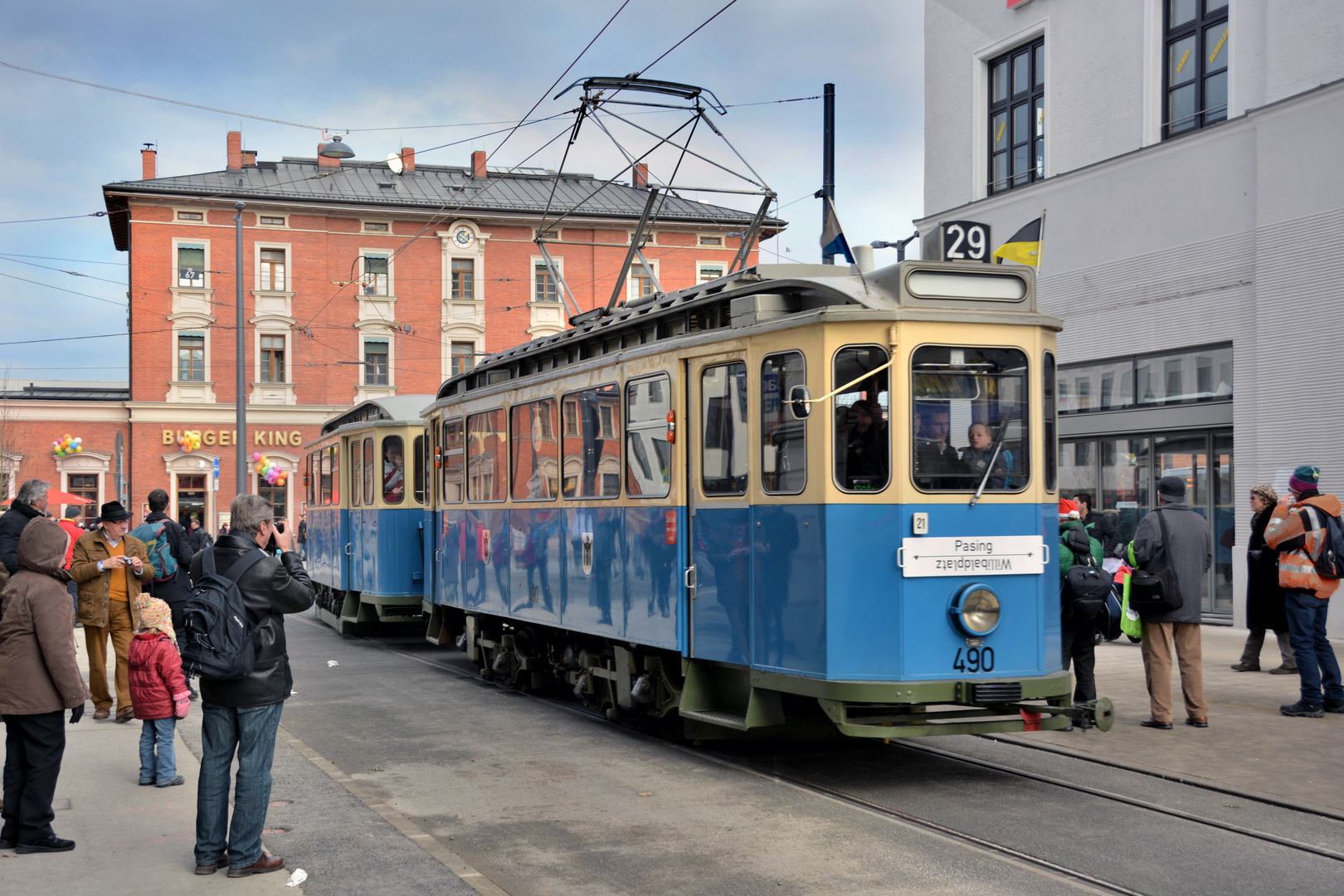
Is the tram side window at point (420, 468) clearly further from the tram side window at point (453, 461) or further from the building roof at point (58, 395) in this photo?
the building roof at point (58, 395)

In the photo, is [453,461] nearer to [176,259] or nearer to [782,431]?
[782,431]

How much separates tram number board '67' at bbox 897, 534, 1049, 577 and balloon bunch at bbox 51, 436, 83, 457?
139ft

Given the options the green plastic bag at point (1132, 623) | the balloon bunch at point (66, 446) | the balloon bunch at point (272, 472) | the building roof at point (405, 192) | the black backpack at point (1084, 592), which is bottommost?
the green plastic bag at point (1132, 623)

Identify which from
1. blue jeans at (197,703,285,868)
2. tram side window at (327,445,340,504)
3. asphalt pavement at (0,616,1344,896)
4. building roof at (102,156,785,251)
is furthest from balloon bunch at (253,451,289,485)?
blue jeans at (197,703,285,868)

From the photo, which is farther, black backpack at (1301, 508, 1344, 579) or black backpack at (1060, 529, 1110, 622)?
black backpack at (1301, 508, 1344, 579)

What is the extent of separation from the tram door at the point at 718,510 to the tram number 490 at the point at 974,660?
132cm

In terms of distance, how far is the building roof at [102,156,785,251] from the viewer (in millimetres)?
45656

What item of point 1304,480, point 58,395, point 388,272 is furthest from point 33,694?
point 58,395

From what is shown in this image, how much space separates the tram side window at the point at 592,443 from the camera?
32.8 ft

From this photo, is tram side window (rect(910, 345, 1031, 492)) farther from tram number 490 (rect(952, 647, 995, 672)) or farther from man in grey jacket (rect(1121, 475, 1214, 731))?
man in grey jacket (rect(1121, 475, 1214, 731))

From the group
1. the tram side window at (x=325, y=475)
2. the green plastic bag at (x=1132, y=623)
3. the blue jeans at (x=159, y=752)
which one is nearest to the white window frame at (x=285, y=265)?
the tram side window at (x=325, y=475)

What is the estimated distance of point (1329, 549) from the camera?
405 inches

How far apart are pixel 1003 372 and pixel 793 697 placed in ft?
8.14

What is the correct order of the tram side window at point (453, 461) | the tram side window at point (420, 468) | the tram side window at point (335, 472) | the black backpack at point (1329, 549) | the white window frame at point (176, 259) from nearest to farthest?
1. the black backpack at point (1329, 549)
2. the tram side window at point (453, 461)
3. the tram side window at point (420, 468)
4. the tram side window at point (335, 472)
5. the white window frame at point (176, 259)
